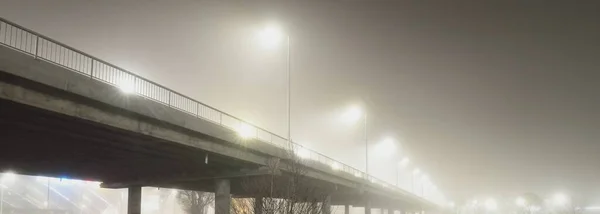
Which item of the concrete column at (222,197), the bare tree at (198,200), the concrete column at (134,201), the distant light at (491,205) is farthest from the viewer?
the distant light at (491,205)

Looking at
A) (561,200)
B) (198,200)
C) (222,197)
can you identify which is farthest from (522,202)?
(222,197)

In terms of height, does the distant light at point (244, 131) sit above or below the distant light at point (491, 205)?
above

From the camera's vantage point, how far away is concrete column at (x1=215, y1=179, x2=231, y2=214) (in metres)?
38.7

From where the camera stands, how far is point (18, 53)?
17297mm

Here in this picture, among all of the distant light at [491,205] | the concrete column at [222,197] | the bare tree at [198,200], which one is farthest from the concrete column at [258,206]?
the distant light at [491,205]

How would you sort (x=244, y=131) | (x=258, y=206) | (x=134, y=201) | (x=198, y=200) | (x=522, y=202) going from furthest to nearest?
(x=522, y=202) < (x=198, y=200) < (x=134, y=201) < (x=244, y=131) < (x=258, y=206)

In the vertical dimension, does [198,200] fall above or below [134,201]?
above

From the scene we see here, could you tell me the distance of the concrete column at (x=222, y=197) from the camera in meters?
38.7

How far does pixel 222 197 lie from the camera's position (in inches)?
1610

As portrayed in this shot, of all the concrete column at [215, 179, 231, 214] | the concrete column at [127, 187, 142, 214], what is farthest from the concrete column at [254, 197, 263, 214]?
the concrete column at [127, 187, 142, 214]

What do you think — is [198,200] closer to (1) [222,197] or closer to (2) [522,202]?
(1) [222,197]

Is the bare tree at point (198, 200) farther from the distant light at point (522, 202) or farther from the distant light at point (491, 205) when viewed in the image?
the distant light at point (491, 205)

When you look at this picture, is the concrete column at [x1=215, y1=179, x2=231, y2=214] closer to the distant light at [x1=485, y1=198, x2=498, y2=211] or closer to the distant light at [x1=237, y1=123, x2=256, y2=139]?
the distant light at [x1=237, y1=123, x2=256, y2=139]

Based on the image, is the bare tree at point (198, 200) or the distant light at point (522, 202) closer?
the bare tree at point (198, 200)
